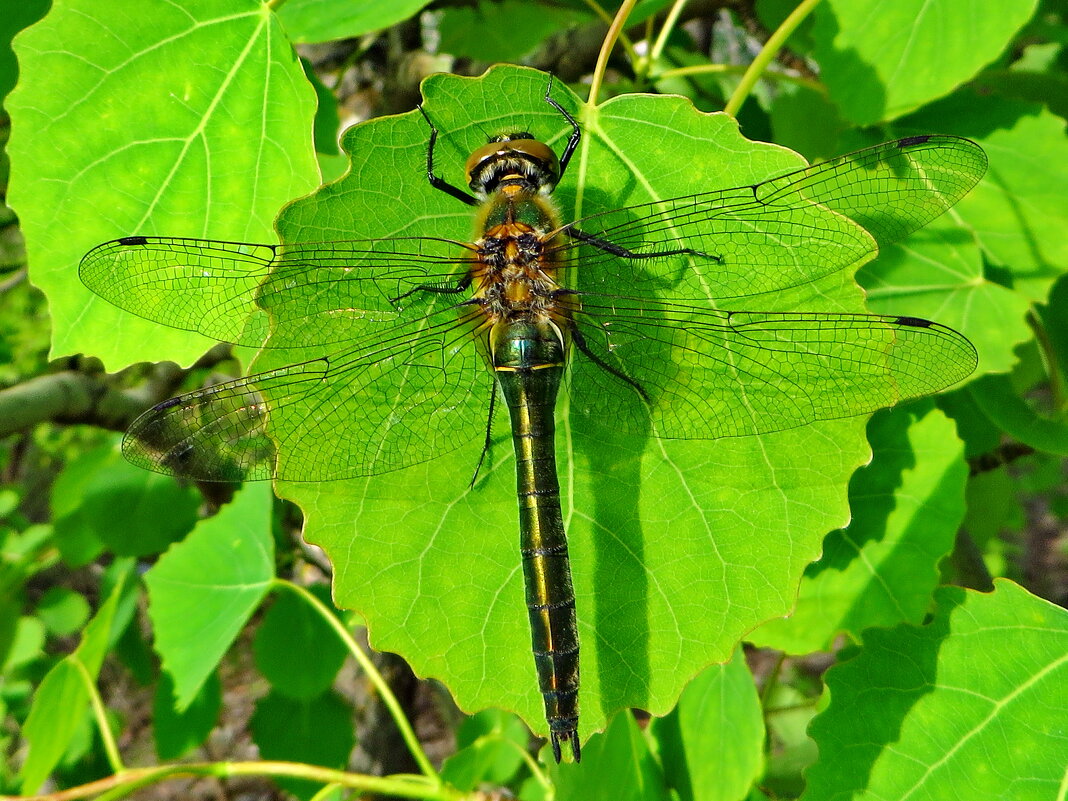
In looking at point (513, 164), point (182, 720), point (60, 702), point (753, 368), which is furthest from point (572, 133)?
point (182, 720)

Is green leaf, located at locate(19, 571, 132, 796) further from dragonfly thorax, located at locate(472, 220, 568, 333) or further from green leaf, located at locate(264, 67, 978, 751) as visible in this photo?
dragonfly thorax, located at locate(472, 220, 568, 333)

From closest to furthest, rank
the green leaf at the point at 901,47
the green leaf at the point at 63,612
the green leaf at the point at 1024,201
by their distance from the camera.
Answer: the green leaf at the point at 901,47, the green leaf at the point at 1024,201, the green leaf at the point at 63,612

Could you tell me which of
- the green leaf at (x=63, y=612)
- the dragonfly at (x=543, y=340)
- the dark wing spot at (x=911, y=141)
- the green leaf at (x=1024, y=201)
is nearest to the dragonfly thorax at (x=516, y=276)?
the dragonfly at (x=543, y=340)

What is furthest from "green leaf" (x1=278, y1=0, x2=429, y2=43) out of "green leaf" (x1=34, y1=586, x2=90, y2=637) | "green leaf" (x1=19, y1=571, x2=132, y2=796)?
"green leaf" (x1=34, y1=586, x2=90, y2=637)

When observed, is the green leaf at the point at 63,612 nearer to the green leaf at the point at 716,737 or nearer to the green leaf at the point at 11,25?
the green leaf at the point at 11,25

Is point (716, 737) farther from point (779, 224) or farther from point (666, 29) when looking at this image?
point (666, 29)
